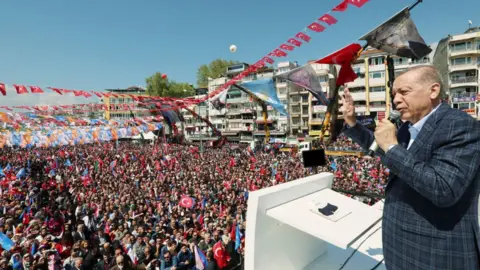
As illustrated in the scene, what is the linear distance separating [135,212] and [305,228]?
8.95 m

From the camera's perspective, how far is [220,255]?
19.7 ft

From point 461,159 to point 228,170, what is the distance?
50.4 feet

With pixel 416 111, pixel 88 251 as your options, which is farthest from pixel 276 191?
pixel 88 251

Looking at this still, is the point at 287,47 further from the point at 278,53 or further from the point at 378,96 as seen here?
the point at 378,96

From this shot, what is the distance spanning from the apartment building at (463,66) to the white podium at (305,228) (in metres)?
40.4

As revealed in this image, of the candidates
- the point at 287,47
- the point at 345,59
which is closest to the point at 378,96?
the point at 287,47

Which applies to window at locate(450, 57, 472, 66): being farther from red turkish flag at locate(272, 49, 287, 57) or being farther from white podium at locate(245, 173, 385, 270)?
white podium at locate(245, 173, 385, 270)

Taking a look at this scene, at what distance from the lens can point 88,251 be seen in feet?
19.6

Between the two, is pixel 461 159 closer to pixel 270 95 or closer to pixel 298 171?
pixel 298 171

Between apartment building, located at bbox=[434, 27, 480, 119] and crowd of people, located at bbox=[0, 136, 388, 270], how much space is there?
2592 cm

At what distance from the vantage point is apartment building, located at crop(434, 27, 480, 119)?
114ft

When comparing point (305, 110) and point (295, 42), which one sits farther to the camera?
point (305, 110)

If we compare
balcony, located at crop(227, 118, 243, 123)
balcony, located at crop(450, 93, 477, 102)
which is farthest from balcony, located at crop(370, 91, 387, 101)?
balcony, located at crop(227, 118, 243, 123)

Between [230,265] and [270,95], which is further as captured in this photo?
[270,95]
